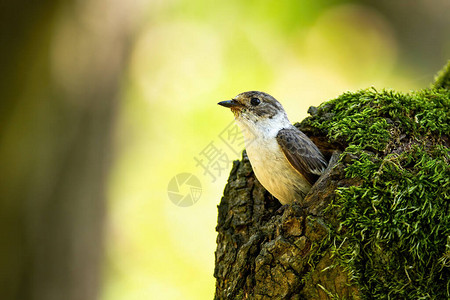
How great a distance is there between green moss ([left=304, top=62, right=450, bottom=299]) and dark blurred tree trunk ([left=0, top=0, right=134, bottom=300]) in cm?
454

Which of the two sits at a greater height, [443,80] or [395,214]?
[443,80]

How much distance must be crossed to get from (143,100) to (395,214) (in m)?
8.78

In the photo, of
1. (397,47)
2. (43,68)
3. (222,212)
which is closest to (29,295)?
(43,68)

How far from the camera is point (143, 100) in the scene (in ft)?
36.4

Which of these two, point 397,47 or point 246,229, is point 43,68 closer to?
point 246,229

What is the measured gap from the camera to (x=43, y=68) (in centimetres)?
671

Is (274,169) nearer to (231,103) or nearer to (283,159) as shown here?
(283,159)

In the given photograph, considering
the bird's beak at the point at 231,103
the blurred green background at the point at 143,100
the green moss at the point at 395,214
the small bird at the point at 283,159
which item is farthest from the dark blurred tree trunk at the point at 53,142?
the green moss at the point at 395,214

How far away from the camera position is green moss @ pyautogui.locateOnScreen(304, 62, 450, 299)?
3.00 m

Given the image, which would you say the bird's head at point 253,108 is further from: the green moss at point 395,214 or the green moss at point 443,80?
the green moss at point 443,80

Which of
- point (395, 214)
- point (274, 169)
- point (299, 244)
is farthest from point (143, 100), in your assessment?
point (395, 214)

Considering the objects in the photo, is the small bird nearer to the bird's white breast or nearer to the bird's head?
the bird's white breast

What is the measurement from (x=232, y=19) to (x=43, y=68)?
226 inches

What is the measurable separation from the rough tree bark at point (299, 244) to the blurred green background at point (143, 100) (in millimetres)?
2708
